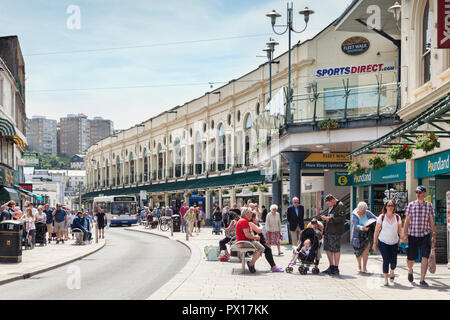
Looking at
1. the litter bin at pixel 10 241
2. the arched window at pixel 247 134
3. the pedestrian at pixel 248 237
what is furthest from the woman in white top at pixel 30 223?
the arched window at pixel 247 134

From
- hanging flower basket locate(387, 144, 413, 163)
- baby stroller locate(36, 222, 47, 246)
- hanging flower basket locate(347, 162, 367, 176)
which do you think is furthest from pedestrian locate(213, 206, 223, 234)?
hanging flower basket locate(387, 144, 413, 163)

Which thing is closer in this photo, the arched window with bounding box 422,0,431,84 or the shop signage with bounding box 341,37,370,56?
the arched window with bounding box 422,0,431,84

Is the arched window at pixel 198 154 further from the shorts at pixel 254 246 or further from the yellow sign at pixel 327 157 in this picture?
the shorts at pixel 254 246

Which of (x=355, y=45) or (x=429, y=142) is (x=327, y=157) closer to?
(x=429, y=142)

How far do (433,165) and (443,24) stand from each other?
3.87 m

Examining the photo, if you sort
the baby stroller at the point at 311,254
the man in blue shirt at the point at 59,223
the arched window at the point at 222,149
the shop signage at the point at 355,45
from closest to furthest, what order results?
the baby stroller at the point at 311,254 < the man in blue shirt at the point at 59,223 < the shop signage at the point at 355,45 < the arched window at the point at 222,149

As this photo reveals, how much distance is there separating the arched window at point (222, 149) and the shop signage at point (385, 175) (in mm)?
30942

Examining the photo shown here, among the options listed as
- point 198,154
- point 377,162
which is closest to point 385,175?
point 377,162

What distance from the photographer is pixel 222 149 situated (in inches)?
2149

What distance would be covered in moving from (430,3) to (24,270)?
1267 centimetres

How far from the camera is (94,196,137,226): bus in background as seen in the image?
56469 mm

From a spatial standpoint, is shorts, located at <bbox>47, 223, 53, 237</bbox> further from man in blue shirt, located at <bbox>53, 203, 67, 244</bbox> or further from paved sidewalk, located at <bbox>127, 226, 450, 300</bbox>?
paved sidewalk, located at <bbox>127, 226, 450, 300</bbox>

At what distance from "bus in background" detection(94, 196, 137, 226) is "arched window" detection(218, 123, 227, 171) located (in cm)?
897

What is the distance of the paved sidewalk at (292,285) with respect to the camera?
33.6ft
